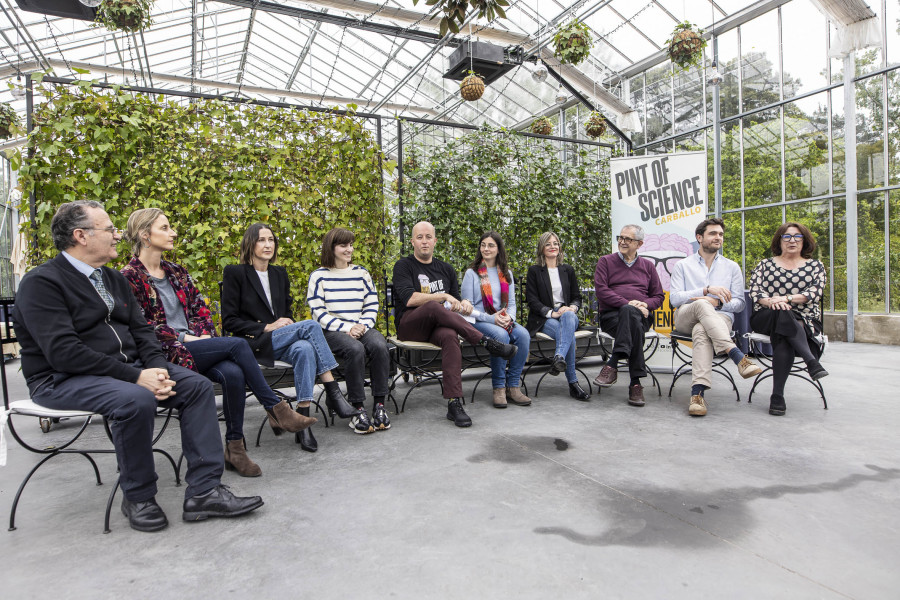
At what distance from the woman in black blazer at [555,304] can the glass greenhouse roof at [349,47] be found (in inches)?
96.4

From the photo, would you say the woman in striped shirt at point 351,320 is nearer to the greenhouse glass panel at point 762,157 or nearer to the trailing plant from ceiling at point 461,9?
the trailing plant from ceiling at point 461,9

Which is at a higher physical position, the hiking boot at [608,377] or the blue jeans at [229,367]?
the blue jeans at [229,367]

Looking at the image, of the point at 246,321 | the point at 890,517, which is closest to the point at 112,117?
the point at 246,321

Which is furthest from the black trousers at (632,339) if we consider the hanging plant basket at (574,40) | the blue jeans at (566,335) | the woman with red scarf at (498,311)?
the hanging plant basket at (574,40)

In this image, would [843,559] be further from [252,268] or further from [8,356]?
[8,356]

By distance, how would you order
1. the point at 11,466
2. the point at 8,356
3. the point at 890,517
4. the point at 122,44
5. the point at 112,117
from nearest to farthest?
1. the point at 890,517
2. the point at 11,466
3. the point at 112,117
4. the point at 8,356
5. the point at 122,44

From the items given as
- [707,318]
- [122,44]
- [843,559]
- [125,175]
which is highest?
[122,44]

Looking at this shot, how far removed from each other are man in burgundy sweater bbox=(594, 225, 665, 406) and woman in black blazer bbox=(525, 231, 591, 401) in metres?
0.21

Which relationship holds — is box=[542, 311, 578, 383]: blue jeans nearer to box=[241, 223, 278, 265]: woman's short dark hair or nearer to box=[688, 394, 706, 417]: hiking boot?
box=[688, 394, 706, 417]: hiking boot

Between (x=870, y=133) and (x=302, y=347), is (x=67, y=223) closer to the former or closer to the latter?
(x=302, y=347)

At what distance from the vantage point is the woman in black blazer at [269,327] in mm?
3215

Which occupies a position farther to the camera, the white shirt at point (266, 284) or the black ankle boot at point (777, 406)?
the black ankle boot at point (777, 406)

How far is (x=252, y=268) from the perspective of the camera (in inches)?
136

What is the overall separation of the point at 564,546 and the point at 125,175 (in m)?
3.79
